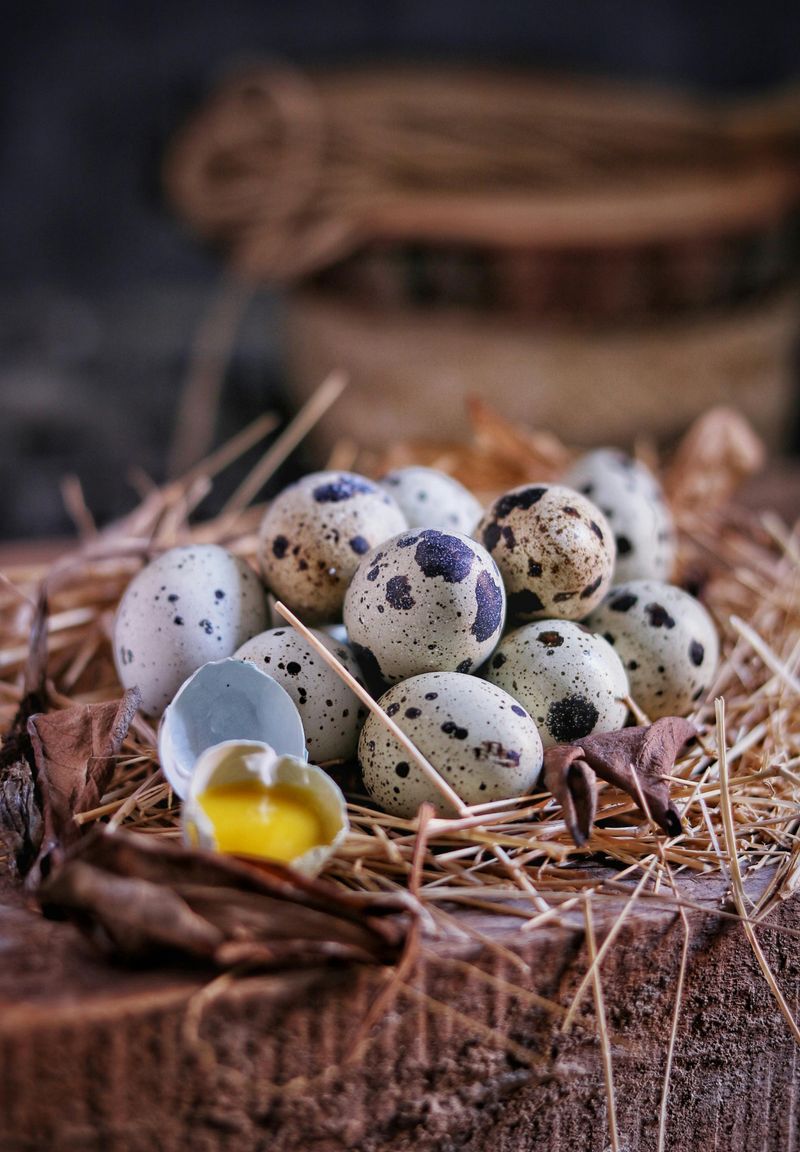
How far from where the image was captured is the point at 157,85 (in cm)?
332

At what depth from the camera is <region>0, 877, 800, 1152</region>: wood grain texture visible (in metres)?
0.68

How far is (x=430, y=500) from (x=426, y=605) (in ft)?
0.77

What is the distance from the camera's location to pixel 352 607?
0.92m

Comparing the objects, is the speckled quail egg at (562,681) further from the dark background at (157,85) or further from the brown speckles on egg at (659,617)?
the dark background at (157,85)

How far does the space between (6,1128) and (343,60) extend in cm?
329

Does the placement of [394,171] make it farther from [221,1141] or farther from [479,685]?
[221,1141]

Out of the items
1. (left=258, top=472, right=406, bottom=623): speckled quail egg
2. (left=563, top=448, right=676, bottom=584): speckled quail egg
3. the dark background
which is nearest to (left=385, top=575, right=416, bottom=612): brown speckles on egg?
(left=258, top=472, right=406, bottom=623): speckled quail egg

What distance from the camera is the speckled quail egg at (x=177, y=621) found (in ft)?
3.14

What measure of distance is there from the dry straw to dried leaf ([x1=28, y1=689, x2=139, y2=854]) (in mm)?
21

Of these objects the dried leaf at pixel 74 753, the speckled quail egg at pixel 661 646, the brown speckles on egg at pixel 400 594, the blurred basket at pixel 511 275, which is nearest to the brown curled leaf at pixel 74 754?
the dried leaf at pixel 74 753

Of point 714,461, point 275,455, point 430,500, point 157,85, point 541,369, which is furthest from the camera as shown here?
point 157,85

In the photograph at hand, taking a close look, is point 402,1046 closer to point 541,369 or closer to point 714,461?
point 714,461

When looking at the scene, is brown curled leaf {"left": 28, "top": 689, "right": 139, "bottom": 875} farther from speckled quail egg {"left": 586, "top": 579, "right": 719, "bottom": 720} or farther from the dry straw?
speckled quail egg {"left": 586, "top": 579, "right": 719, "bottom": 720}

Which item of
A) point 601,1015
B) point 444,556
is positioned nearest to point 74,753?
Answer: point 444,556
